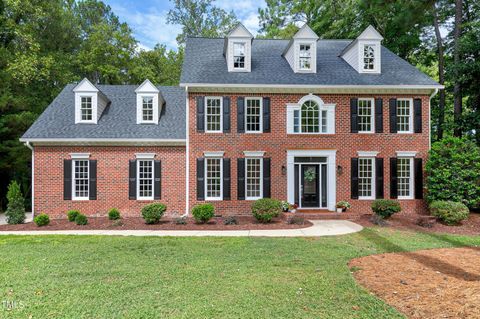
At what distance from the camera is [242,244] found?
8328 millimetres

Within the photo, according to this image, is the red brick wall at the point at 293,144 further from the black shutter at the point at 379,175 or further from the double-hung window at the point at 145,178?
the double-hung window at the point at 145,178

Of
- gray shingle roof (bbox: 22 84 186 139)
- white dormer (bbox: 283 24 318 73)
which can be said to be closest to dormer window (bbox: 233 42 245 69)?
white dormer (bbox: 283 24 318 73)

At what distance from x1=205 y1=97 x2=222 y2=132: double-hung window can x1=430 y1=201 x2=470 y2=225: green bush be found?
962cm

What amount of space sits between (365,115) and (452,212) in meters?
5.32

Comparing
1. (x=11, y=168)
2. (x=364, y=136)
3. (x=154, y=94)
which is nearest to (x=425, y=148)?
(x=364, y=136)

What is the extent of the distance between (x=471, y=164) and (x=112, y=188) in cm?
1573

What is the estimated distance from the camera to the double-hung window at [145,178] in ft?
44.1

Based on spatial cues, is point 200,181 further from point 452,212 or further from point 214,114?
point 452,212

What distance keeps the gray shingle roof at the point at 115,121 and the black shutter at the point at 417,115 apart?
1088 centimetres

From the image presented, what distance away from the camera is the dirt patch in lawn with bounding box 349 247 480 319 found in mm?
4258

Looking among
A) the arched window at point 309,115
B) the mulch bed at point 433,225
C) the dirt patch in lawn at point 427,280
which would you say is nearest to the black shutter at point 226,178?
the arched window at point 309,115

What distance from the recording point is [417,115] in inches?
534

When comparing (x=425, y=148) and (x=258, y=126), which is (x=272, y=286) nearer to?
(x=258, y=126)

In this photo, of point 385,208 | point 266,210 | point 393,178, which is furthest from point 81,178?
point 393,178
